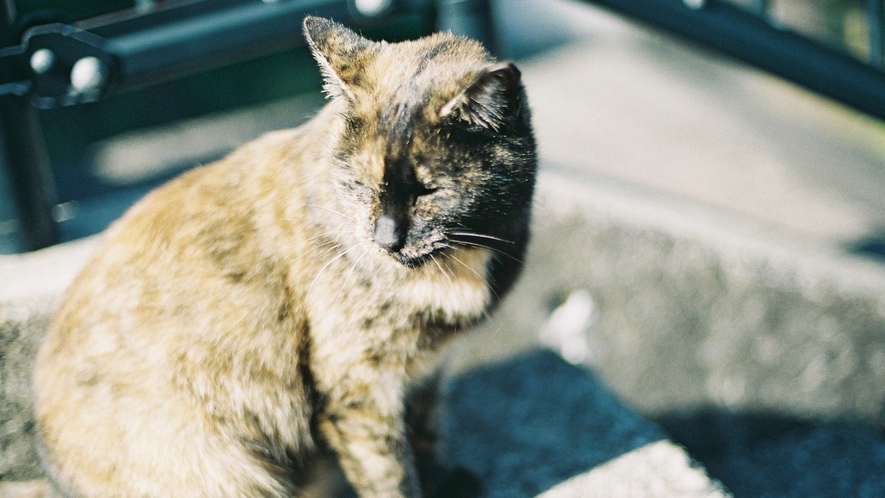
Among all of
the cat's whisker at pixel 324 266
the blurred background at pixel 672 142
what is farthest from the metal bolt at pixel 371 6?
→ the cat's whisker at pixel 324 266

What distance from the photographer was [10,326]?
Result: 1.81 metres

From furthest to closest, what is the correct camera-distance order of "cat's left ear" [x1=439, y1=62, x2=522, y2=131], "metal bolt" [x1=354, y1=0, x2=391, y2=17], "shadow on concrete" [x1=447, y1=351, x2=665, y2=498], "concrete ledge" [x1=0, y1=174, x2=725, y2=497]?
"metal bolt" [x1=354, y1=0, x2=391, y2=17], "shadow on concrete" [x1=447, y1=351, x2=665, y2=498], "concrete ledge" [x1=0, y1=174, x2=725, y2=497], "cat's left ear" [x1=439, y1=62, x2=522, y2=131]

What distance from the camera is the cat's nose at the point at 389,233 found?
1457 millimetres

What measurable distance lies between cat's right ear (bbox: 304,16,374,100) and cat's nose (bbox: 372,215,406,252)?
34 cm

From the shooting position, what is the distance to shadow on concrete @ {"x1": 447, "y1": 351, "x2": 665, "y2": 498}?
1.94 meters

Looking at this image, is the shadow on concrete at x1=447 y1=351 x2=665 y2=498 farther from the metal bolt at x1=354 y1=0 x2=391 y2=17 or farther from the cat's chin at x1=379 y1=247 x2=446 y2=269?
the metal bolt at x1=354 y1=0 x2=391 y2=17

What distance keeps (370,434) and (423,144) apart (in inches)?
30.8

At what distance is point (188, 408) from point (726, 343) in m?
1.96

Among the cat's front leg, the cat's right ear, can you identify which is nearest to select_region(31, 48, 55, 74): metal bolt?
the cat's right ear

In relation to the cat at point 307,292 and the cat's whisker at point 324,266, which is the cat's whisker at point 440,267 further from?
the cat's whisker at point 324,266

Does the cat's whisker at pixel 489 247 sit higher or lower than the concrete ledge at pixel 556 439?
higher

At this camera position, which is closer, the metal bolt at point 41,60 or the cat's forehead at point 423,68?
the cat's forehead at point 423,68

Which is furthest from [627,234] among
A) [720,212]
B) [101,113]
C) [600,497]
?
[101,113]

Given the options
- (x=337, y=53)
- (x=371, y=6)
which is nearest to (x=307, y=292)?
(x=337, y=53)
